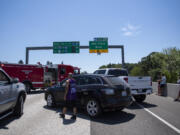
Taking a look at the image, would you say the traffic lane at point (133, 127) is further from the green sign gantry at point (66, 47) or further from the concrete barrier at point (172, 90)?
the green sign gantry at point (66, 47)

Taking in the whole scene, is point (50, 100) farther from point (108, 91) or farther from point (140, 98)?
point (140, 98)

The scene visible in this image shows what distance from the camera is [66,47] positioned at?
77.5ft

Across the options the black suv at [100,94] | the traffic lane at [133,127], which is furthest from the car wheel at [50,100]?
the traffic lane at [133,127]

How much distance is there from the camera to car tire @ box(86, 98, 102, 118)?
553cm

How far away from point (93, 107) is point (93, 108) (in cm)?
4

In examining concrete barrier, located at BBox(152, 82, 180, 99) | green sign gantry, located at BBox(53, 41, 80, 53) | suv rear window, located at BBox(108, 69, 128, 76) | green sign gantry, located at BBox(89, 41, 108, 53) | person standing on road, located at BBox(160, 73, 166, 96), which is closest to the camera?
suv rear window, located at BBox(108, 69, 128, 76)

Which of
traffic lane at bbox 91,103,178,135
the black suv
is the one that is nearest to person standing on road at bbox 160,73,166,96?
the black suv

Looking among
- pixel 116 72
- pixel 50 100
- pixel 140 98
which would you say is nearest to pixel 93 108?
pixel 50 100

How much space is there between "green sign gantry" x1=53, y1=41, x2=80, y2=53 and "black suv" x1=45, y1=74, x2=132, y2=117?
17.3 m

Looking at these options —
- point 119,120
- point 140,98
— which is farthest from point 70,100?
point 140,98

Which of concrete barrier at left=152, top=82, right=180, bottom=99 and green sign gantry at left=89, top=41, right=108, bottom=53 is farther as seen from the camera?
green sign gantry at left=89, top=41, right=108, bottom=53

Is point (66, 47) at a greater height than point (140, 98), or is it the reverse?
point (66, 47)

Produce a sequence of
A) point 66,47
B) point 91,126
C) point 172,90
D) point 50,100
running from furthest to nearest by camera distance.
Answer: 1. point 66,47
2. point 172,90
3. point 50,100
4. point 91,126

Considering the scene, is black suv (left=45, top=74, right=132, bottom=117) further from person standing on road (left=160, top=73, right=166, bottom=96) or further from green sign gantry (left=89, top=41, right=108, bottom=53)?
green sign gantry (left=89, top=41, right=108, bottom=53)
